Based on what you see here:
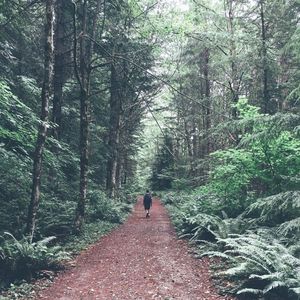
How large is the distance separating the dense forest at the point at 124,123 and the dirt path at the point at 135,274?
0.66 meters

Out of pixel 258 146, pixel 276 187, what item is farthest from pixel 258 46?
pixel 276 187

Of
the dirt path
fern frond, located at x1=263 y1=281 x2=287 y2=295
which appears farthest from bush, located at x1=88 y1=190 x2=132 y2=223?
fern frond, located at x1=263 y1=281 x2=287 y2=295

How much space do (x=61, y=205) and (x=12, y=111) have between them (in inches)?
221

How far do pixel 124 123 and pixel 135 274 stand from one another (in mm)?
16604

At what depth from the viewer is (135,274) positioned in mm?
8430

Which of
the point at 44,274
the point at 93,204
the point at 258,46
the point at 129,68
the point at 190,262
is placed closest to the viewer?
the point at 44,274

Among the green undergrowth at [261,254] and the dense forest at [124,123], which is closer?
the green undergrowth at [261,254]

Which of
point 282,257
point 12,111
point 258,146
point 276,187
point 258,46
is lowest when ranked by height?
point 282,257

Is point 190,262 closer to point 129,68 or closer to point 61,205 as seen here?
point 61,205

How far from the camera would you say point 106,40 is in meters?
18.6

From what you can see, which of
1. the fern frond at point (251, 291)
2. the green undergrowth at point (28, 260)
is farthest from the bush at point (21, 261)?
the fern frond at point (251, 291)

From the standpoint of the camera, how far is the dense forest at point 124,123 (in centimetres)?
812

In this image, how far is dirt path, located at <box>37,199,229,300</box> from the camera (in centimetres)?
699

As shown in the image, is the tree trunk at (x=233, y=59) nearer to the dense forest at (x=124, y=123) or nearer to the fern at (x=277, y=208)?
the dense forest at (x=124, y=123)
